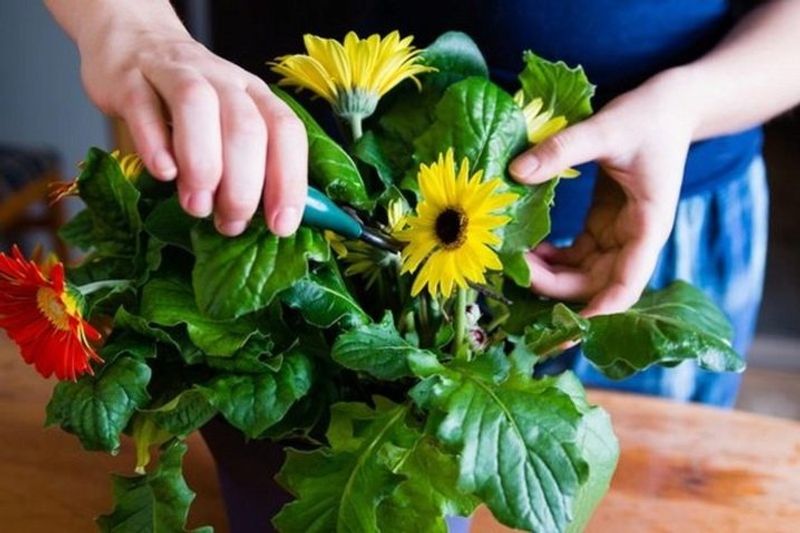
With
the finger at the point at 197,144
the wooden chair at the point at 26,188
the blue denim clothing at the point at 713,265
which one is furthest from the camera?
the wooden chair at the point at 26,188

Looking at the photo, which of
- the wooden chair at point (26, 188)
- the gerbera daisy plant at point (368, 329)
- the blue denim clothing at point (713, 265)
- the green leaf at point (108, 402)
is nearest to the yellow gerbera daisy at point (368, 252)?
the gerbera daisy plant at point (368, 329)

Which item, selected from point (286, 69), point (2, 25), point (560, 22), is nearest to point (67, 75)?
point (2, 25)

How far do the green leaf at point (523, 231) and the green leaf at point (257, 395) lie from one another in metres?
0.12

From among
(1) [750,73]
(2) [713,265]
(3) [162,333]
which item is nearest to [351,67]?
(3) [162,333]

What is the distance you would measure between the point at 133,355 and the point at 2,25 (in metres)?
1.76

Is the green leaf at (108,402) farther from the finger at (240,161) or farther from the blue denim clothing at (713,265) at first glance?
the blue denim clothing at (713,265)

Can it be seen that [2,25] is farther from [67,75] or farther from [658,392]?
[658,392]

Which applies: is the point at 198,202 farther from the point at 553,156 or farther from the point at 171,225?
the point at 553,156

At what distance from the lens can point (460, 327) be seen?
0.49m

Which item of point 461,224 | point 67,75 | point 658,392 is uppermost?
point 461,224

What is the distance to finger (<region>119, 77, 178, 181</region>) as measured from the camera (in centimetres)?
41

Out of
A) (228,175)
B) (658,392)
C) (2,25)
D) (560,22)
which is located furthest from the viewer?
(2,25)

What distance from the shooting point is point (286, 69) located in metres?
0.50

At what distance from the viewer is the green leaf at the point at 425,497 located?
1.52ft
